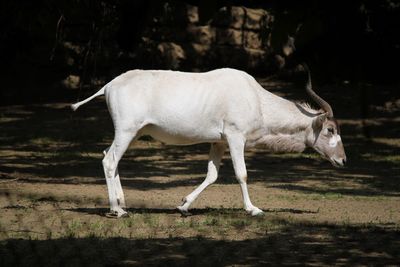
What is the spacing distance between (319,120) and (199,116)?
57.6 inches

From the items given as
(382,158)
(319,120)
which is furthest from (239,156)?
(382,158)

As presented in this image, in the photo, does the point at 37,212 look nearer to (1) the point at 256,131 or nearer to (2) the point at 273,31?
(1) the point at 256,131

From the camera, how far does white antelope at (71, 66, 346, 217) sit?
7887 mm

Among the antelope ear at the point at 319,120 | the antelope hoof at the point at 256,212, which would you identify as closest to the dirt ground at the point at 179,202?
the antelope hoof at the point at 256,212

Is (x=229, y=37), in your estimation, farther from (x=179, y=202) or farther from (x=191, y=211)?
(x=191, y=211)

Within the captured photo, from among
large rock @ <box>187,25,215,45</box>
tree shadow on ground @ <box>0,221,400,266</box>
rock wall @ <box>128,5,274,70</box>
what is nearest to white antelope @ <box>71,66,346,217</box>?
tree shadow on ground @ <box>0,221,400,266</box>

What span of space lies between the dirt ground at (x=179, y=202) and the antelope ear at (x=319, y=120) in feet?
2.86

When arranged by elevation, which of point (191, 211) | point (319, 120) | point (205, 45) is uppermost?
point (319, 120)

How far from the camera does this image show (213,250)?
620cm

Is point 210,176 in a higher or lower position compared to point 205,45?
higher

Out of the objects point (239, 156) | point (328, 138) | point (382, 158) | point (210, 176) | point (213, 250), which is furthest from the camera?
point (382, 158)

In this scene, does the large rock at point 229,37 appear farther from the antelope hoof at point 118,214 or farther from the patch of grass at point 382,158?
the antelope hoof at point 118,214

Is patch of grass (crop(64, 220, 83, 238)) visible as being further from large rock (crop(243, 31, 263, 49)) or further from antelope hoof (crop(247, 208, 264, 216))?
large rock (crop(243, 31, 263, 49))

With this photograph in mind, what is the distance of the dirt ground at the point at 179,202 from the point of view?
607 cm
